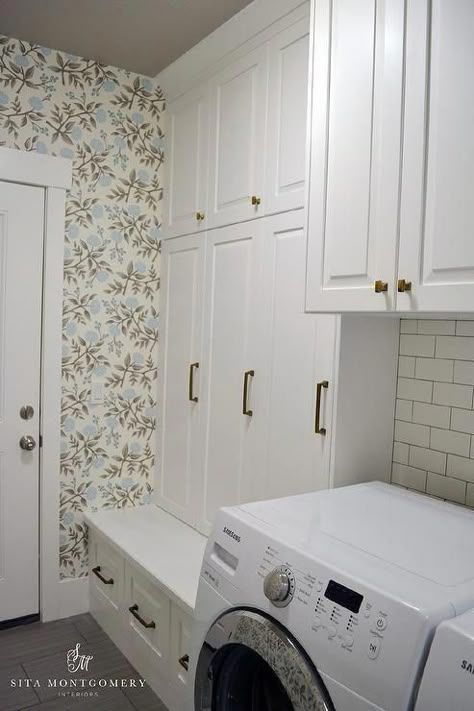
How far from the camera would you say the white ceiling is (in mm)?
2279

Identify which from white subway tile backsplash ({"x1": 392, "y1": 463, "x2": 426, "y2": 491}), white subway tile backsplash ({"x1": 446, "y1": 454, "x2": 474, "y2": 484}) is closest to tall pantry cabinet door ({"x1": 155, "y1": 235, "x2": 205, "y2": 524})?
white subway tile backsplash ({"x1": 392, "y1": 463, "x2": 426, "y2": 491})

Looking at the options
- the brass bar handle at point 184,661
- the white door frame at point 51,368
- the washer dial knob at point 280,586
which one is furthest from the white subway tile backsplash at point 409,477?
the white door frame at point 51,368

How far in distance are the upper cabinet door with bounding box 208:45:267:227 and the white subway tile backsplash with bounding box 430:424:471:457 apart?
1.04 meters

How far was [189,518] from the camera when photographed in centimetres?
274

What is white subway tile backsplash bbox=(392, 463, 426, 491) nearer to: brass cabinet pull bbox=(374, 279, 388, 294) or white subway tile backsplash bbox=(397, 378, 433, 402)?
white subway tile backsplash bbox=(397, 378, 433, 402)

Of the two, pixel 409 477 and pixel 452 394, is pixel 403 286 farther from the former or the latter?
pixel 409 477

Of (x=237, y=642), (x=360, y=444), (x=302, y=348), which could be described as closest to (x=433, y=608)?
(x=237, y=642)

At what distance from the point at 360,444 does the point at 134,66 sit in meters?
2.10

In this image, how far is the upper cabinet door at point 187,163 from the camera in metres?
2.67

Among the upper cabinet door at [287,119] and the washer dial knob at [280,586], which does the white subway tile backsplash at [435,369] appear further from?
the washer dial knob at [280,586]

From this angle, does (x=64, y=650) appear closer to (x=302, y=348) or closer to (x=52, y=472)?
(x=52, y=472)

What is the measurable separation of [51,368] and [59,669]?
4.17 ft

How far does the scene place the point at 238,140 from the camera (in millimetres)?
2422

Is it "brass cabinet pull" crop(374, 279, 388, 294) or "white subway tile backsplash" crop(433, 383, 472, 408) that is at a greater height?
"brass cabinet pull" crop(374, 279, 388, 294)
